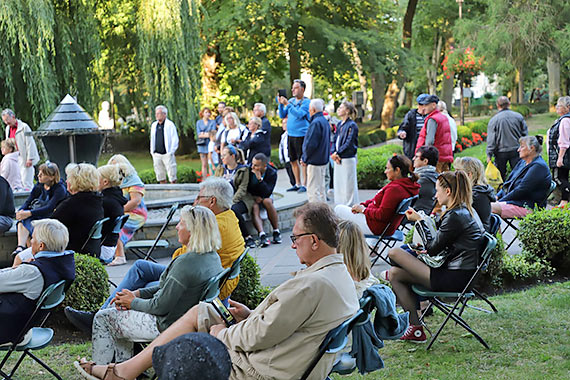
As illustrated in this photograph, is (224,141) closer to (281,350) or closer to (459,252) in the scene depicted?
(459,252)

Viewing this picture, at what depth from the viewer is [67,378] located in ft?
16.8

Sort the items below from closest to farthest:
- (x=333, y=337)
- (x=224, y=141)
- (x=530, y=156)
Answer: (x=333, y=337)
(x=530, y=156)
(x=224, y=141)

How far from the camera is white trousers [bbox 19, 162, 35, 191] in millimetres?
12984

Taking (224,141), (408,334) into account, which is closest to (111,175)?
(408,334)

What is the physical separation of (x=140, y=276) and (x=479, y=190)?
3.37 metres

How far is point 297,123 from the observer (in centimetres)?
1298

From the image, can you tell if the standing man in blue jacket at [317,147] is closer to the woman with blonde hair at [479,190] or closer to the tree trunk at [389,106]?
the woman with blonde hair at [479,190]

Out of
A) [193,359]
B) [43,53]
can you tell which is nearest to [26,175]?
[43,53]

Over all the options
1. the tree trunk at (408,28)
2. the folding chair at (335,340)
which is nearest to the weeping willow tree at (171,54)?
the tree trunk at (408,28)

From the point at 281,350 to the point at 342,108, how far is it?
23.8 feet

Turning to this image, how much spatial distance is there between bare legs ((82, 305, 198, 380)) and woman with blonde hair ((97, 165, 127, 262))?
3.25 meters

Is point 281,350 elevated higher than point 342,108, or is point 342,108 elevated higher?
point 342,108

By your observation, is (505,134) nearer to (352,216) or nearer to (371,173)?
(371,173)

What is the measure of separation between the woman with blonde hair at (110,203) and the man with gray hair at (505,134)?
6.79 metres
